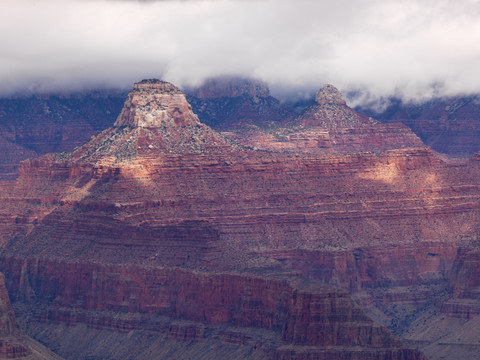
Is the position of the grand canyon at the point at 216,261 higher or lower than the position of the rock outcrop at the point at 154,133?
lower

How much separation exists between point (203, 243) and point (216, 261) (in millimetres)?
2394

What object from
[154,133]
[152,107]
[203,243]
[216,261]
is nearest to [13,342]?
[216,261]

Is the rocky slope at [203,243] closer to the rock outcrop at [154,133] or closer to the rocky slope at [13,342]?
the rock outcrop at [154,133]

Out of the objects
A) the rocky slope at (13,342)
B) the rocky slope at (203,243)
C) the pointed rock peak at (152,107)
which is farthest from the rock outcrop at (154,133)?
the rocky slope at (13,342)

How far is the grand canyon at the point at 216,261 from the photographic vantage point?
166 meters

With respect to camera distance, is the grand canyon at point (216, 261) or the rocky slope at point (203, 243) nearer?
the rocky slope at point (203, 243)

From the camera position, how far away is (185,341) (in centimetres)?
17125

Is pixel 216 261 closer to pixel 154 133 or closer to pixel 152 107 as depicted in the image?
pixel 154 133

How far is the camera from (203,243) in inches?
7042

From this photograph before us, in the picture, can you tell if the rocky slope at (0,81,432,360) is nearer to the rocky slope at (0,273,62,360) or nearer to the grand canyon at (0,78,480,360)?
the grand canyon at (0,78,480,360)

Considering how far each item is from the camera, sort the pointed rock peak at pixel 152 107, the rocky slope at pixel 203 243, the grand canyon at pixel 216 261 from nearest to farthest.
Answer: the rocky slope at pixel 203 243 → the grand canyon at pixel 216 261 → the pointed rock peak at pixel 152 107

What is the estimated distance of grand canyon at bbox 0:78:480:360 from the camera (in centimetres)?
16588

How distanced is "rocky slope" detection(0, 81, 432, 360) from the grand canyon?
0.14 metres

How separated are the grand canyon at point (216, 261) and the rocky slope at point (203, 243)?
138mm
